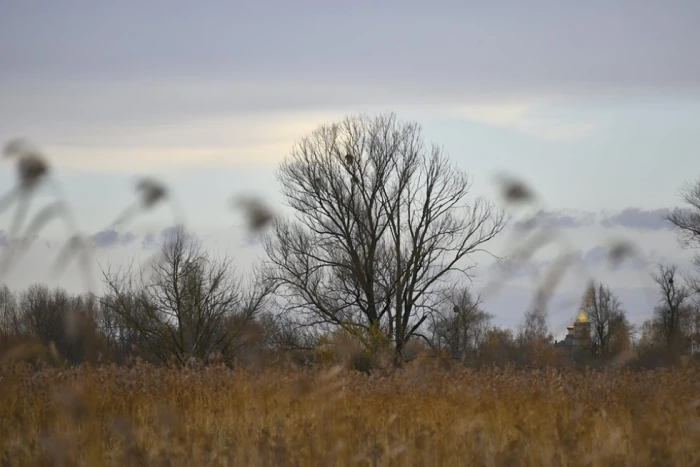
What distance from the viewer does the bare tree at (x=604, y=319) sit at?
690cm

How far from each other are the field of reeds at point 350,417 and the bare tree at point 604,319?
1.29 feet

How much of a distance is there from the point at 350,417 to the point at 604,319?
9.71ft

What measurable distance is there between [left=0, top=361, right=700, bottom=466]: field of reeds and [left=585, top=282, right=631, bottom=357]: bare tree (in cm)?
39

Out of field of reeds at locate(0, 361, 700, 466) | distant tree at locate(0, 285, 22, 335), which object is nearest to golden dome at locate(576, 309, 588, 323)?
field of reeds at locate(0, 361, 700, 466)

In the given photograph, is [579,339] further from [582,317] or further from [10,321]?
[10,321]

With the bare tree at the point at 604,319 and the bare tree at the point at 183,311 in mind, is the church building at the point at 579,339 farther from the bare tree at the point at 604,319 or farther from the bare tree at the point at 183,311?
the bare tree at the point at 183,311

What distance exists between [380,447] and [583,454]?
1.28 metres

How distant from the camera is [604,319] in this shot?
310 inches

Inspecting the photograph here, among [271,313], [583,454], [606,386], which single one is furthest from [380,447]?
[271,313]

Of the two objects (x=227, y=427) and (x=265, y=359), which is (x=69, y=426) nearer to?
(x=227, y=427)

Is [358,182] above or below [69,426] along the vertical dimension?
above

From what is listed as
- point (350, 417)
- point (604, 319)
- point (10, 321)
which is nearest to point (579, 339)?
point (604, 319)

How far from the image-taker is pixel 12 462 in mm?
4988

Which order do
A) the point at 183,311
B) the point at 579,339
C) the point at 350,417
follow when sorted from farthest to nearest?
the point at 183,311
the point at 579,339
the point at 350,417
